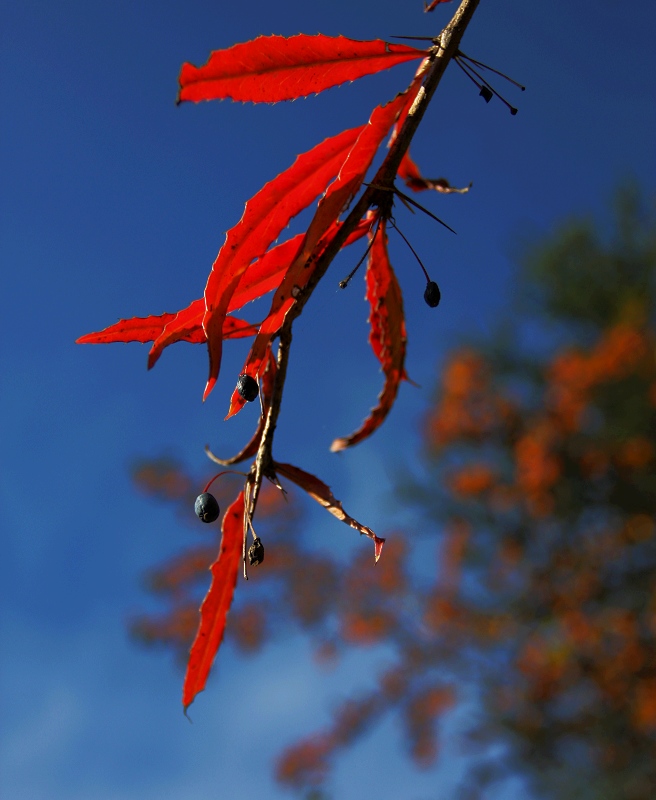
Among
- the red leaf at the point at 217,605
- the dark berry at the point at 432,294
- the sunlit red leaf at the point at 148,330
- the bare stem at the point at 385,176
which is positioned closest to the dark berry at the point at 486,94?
the bare stem at the point at 385,176

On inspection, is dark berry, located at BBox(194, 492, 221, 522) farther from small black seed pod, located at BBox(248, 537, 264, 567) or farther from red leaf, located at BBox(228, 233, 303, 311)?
red leaf, located at BBox(228, 233, 303, 311)

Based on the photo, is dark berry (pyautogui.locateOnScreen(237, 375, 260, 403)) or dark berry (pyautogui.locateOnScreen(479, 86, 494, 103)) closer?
dark berry (pyautogui.locateOnScreen(237, 375, 260, 403))

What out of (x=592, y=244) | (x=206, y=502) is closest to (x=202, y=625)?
(x=206, y=502)

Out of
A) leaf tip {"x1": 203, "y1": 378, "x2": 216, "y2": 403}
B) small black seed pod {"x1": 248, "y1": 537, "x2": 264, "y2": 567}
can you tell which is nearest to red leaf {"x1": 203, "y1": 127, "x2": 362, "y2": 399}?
leaf tip {"x1": 203, "y1": 378, "x2": 216, "y2": 403}

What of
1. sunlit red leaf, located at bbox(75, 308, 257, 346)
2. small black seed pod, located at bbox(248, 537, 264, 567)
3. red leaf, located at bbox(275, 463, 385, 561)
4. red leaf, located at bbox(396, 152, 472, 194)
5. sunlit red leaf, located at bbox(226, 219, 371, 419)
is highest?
red leaf, located at bbox(396, 152, 472, 194)

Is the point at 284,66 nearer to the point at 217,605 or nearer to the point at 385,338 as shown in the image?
the point at 385,338

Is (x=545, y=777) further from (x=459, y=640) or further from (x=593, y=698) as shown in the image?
(x=459, y=640)
